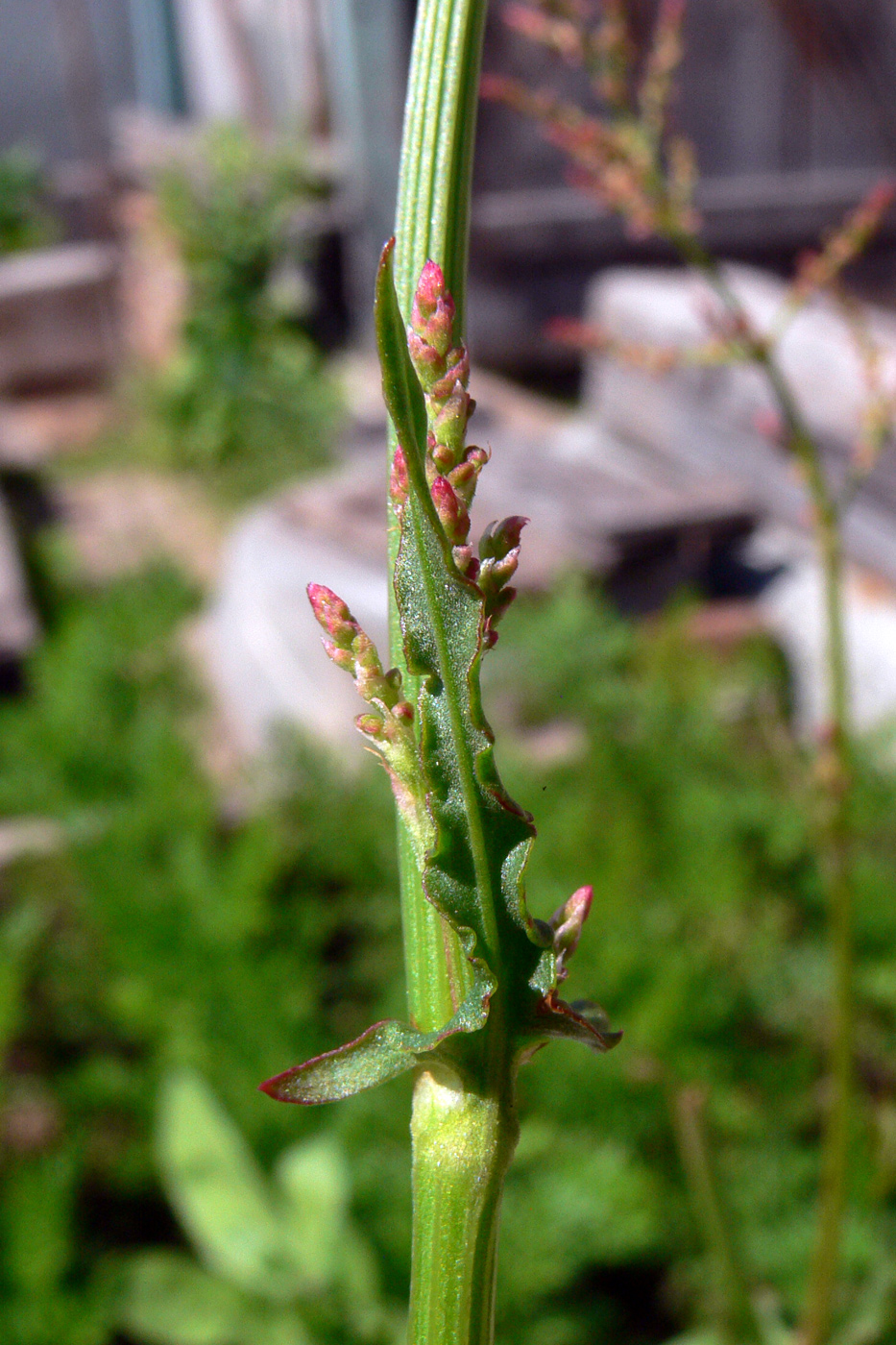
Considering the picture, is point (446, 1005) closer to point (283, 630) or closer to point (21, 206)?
point (283, 630)

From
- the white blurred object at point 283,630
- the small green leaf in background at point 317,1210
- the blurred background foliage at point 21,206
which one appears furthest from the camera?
the blurred background foliage at point 21,206

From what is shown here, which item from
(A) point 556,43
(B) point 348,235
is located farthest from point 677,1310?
(B) point 348,235

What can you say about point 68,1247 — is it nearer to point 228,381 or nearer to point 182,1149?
point 182,1149

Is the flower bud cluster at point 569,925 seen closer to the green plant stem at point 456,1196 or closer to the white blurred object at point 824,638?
the green plant stem at point 456,1196

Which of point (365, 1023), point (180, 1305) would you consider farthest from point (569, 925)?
point (365, 1023)

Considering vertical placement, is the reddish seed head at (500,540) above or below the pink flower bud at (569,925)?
above

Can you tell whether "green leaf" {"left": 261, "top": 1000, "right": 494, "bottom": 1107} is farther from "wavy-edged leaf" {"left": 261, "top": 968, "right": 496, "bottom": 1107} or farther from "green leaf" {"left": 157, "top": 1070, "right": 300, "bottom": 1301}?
"green leaf" {"left": 157, "top": 1070, "right": 300, "bottom": 1301}

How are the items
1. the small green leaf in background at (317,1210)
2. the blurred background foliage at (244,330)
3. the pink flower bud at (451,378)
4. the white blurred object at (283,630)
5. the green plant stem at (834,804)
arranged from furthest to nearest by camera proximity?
the blurred background foliage at (244,330), the white blurred object at (283,630), the small green leaf in background at (317,1210), the green plant stem at (834,804), the pink flower bud at (451,378)

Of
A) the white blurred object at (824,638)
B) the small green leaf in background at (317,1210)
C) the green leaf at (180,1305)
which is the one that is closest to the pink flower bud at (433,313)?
the small green leaf in background at (317,1210)
